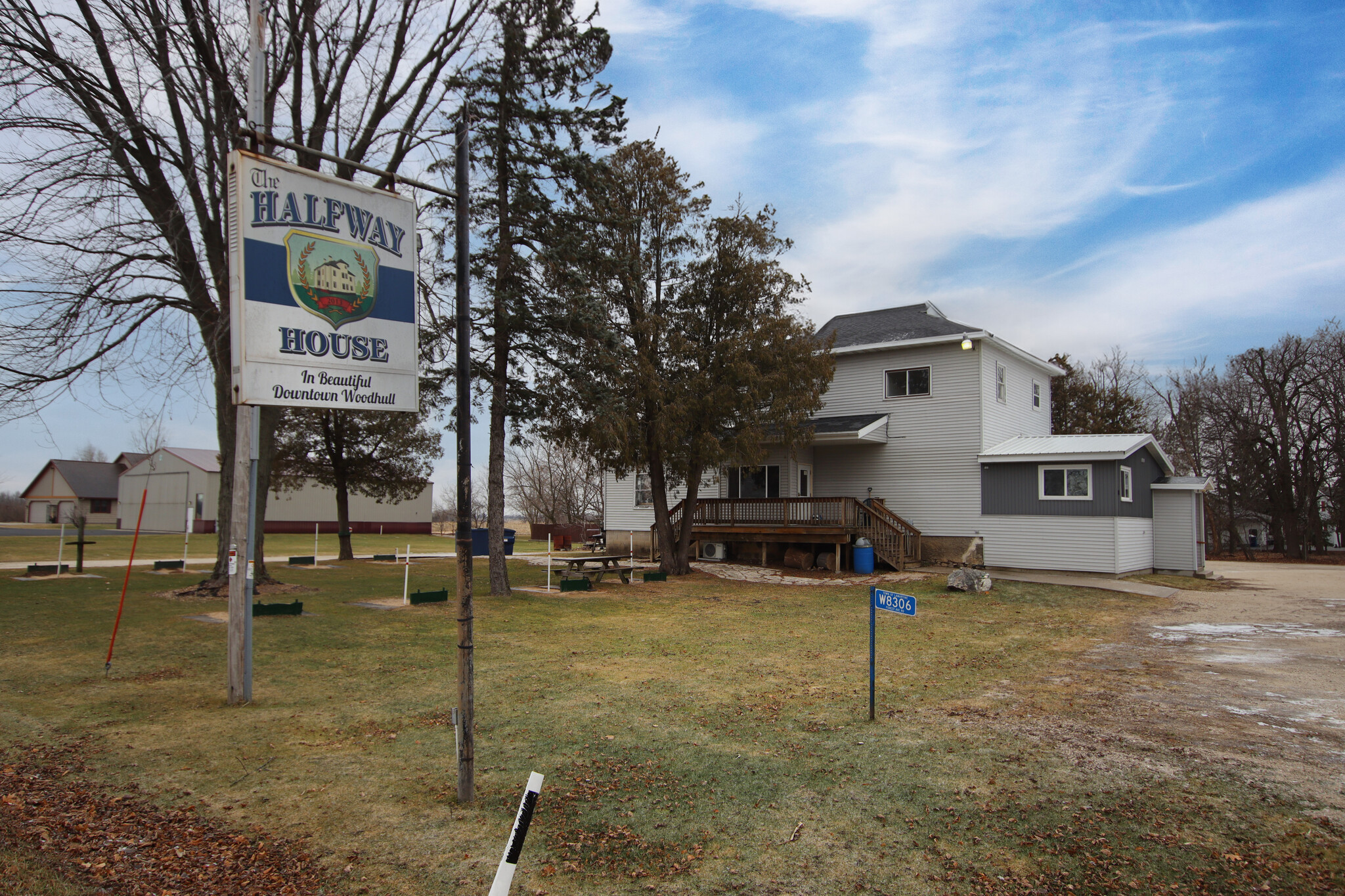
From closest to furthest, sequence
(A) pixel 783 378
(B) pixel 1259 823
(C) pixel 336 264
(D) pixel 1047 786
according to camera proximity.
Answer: (B) pixel 1259 823 < (D) pixel 1047 786 < (C) pixel 336 264 < (A) pixel 783 378

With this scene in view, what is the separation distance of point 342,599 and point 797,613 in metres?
8.51

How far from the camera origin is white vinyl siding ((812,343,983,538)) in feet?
72.4

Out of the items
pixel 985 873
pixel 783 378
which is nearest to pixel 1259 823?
pixel 985 873

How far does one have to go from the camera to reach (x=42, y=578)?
54.4ft

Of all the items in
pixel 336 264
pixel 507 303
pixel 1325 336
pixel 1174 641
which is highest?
pixel 1325 336

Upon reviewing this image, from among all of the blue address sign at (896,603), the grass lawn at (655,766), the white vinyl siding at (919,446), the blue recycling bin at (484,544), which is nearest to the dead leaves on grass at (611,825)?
the grass lawn at (655,766)

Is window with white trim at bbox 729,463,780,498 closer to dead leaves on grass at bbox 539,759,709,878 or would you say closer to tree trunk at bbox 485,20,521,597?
tree trunk at bbox 485,20,521,597

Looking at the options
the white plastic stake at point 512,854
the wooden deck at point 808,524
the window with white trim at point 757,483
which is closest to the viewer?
the white plastic stake at point 512,854

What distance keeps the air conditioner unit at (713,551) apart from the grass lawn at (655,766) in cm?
1342

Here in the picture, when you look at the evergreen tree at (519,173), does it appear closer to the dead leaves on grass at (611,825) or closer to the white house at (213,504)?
the dead leaves on grass at (611,825)

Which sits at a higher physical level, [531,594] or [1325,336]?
[1325,336]

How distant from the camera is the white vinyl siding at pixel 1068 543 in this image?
19.9 metres

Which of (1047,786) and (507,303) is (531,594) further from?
(1047,786)

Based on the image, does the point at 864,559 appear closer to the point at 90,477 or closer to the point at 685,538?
the point at 685,538
